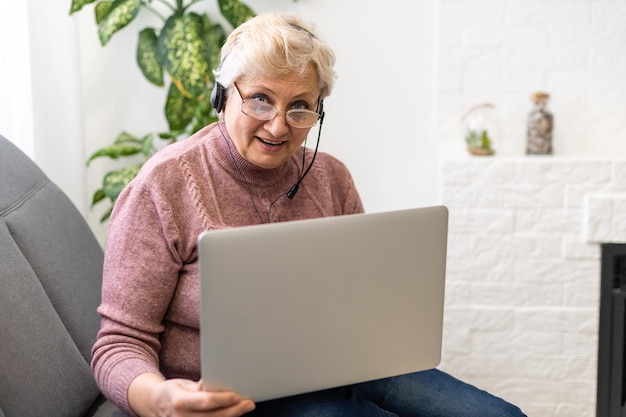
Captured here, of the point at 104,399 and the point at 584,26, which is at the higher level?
the point at 584,26

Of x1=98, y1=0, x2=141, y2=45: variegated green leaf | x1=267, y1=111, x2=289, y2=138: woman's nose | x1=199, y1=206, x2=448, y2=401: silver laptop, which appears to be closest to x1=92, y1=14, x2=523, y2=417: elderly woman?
x1=267, y1=111, x2=289, y2=138: woman's nose

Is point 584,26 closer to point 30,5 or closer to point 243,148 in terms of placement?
point 243,148

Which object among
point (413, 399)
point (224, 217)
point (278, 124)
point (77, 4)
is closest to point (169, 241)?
point (224, 217)

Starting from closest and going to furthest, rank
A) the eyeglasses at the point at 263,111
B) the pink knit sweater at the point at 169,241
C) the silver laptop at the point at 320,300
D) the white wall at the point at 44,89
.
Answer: the silver laptop at the point at 320,300
the pink knit sweater at the point at 169,241
the eyeglasses at the point at 263,111
the white wall at the point at 44,89

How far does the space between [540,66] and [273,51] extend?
1.27 meters

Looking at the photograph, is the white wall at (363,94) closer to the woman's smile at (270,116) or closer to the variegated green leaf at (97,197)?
the variegated green leaf at (97,197)

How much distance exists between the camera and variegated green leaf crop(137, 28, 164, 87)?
2.31 metres

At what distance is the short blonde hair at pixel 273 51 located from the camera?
4.49 ft

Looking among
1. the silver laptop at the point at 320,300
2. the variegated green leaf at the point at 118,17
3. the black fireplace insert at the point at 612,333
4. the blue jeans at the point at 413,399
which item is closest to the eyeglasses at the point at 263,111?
the silver laptop at the point at 320,300

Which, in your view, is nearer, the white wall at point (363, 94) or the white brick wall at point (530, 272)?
the white brick wall at point (530, 272)

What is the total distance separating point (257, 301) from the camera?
43.7 inches

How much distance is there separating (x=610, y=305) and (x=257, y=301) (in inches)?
61.4

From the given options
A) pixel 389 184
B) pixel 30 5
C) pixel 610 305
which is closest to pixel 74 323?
pixel 30 5

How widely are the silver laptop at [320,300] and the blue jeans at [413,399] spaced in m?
0.12
